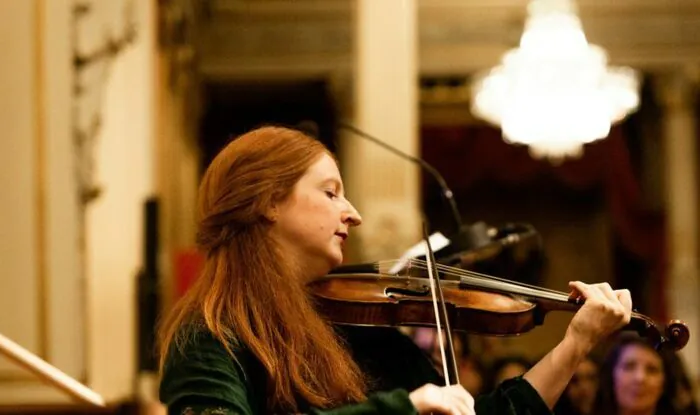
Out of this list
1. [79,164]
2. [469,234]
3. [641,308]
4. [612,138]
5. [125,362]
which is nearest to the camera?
[469,234]

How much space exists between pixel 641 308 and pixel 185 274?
19.2ft

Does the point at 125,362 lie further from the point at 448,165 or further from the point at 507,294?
the point at 448,165

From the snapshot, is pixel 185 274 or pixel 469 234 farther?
pixel 185 274

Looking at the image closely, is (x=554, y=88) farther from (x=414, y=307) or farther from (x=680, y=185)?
(x=414, y=307)

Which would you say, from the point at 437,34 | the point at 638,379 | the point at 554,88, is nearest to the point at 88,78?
the point at 638,379

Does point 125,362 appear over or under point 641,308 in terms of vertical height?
over

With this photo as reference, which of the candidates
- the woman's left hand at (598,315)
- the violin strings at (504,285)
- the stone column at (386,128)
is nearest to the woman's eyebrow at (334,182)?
the violin strings at (504,285)

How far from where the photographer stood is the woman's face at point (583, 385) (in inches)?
175

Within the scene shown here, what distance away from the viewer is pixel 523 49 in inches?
307

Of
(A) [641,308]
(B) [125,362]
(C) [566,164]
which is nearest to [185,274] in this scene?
(B) [125,362]

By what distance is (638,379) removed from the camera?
367cm

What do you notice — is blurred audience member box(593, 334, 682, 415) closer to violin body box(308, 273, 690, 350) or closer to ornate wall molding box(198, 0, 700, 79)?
violin body box(308, 273, 690, 350)

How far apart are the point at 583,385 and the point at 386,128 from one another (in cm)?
213

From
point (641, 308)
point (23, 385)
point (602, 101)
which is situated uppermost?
point (602, 101)
